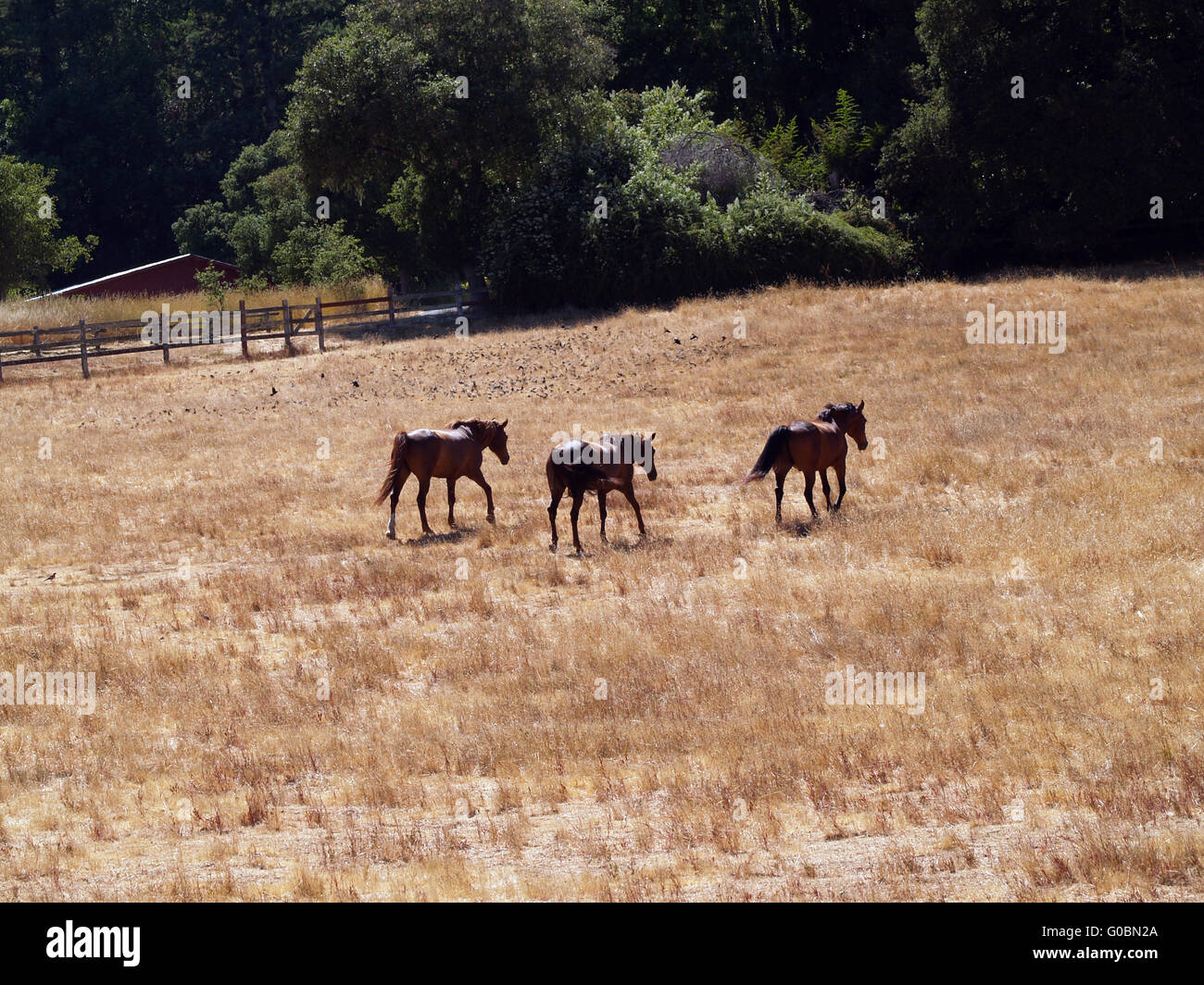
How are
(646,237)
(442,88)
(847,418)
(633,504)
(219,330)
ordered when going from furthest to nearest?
(219,330)
(442,88)
(646,237)
(847,418)
(633,504)

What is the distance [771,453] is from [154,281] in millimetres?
49591

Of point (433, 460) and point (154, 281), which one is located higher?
point (154, 281)

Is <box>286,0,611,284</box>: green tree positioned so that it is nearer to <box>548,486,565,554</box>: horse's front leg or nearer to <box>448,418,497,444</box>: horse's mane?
<box>448,418,497,444</box>: horse's mane

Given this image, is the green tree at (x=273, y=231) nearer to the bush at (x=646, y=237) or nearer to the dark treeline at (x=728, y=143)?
the dark treeline at (x=728, y=143)

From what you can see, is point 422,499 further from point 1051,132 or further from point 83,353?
point 1051,132

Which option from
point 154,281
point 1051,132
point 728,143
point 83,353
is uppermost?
point 728,143

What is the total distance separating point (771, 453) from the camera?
17.3 meters

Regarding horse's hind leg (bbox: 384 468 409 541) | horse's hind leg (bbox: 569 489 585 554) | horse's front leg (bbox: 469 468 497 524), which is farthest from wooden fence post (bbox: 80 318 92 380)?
horse's hind leg (bbox: 569 489 585 554)

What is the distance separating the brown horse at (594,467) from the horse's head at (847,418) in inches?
109

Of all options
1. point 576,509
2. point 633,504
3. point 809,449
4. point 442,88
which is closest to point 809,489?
point 809,449

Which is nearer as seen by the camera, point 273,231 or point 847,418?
point 847,418

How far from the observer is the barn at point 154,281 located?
58.4m

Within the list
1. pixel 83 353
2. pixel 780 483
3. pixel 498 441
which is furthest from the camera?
pixel 83 353
